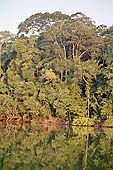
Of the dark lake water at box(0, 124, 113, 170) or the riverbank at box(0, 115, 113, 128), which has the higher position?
the riverbank at box(0, 115, 113, 128)

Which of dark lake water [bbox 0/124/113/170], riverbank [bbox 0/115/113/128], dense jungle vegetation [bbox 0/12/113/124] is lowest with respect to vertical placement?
dark lake water [bbox 0/124/113/170]

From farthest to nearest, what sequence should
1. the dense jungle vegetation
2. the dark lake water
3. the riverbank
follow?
the dense jungle vegetation, the riverbank, the dark lake water

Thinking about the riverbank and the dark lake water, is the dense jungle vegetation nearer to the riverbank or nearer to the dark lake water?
the riverbank

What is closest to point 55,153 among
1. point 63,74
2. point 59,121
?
point 59,121

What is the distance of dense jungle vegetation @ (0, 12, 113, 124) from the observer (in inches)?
1030

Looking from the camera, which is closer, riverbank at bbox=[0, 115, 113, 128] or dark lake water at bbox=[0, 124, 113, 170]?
dark lake water at bbox=[0, 124, 113, 170]

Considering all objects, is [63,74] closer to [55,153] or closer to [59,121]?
[59,121]

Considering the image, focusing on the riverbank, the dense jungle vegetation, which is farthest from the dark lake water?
the dense jungle vegetation

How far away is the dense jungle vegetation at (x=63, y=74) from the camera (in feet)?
85.9

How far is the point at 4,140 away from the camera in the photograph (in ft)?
56.7

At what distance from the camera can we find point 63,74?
98.7ft

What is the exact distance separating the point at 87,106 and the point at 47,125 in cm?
362

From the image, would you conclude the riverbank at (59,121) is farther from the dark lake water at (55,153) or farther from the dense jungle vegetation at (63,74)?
the dark lake water at (55,153)

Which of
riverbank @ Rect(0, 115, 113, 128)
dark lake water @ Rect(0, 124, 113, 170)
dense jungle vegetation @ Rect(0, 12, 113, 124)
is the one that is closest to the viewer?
dark lake water @ Rect(0, 124, 113, 170)
